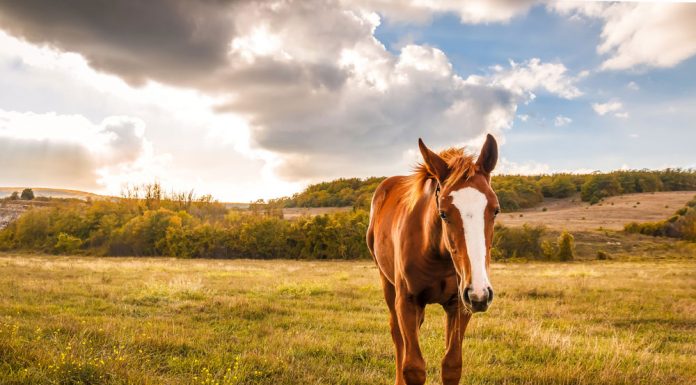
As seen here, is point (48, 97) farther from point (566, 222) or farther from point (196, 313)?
point (566, 222)

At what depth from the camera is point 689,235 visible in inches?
2383

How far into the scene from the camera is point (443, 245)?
3.31 meters

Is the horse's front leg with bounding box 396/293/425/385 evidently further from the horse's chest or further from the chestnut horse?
the horse's chest

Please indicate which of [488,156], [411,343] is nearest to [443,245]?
[488,156]

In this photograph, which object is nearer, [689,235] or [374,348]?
[374,348]

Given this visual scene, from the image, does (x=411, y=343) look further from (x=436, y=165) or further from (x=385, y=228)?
(x=436, y=165)

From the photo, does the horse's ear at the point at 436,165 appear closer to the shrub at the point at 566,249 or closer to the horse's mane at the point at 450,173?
the horse's mane at the point at 450,173

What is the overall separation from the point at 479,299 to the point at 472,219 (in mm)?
518

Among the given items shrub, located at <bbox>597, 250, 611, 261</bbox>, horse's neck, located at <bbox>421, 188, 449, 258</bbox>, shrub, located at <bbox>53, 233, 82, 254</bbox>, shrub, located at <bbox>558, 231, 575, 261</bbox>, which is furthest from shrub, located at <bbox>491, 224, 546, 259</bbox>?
shrub, located at <bbox>53, 233, 82, 254</bbox>

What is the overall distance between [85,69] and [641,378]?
10.5m

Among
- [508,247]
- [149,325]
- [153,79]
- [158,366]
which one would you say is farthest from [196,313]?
[508,247]

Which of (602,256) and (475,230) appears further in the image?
(602,256)

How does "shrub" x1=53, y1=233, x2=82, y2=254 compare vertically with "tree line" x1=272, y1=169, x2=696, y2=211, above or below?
below

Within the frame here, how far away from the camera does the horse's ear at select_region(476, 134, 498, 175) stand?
3.19 metres
